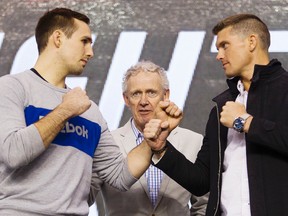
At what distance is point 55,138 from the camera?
7.14 ft

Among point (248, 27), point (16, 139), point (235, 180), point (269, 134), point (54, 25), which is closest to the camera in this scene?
point (16, 139)

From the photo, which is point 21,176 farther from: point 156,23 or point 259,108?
point 156,23

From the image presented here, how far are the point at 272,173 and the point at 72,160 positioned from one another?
0.65m

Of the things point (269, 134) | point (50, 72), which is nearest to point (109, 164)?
point (50, 72)

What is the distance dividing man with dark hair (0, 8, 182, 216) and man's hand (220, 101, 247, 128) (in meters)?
0.18

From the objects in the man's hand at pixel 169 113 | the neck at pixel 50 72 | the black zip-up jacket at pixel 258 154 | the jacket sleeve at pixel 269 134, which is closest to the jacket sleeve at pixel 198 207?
the black zip-up jacket at pixel 258 154

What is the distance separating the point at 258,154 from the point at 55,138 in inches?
26.1

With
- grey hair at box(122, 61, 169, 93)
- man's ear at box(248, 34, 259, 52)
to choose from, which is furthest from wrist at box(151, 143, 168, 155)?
grey hair at box(122, 61, 169, 93)

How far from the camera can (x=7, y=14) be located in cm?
368

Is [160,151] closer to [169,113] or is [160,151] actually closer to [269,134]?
[169,113]

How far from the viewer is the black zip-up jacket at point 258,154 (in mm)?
2162

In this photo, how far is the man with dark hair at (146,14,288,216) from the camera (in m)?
2.18

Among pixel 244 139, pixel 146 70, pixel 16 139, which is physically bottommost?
pixel 16 139

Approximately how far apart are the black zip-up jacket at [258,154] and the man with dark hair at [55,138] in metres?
0.17
